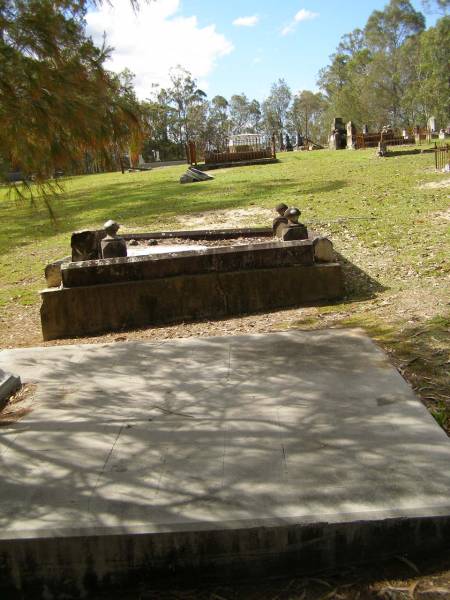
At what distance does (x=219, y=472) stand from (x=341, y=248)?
7103 millimetres

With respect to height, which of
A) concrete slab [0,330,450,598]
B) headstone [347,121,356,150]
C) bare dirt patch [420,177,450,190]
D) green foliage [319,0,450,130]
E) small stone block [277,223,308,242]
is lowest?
concrete slab [0,330,450,598]

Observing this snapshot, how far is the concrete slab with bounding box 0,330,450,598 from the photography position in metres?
2.73

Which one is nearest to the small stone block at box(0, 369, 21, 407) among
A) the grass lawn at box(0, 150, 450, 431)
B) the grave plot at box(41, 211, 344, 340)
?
the grass lawn at box(0, 150, 450, 431)

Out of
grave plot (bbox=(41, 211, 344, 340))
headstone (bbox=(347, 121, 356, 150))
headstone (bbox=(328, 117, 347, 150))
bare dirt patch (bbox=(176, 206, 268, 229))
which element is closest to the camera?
grave plot (bbox=(41, 211, 344, 340))

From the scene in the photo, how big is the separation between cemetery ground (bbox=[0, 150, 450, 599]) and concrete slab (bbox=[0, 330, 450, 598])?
191 mm

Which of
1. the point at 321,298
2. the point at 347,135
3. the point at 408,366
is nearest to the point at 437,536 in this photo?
the point at 408,366

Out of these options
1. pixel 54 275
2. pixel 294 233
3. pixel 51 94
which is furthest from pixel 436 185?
pixel 51 94

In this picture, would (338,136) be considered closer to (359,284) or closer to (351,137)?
(351,137)

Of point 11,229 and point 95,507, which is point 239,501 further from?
point 11,229

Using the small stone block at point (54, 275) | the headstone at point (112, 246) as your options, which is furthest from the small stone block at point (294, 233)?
the small stone block at point (54, 275)

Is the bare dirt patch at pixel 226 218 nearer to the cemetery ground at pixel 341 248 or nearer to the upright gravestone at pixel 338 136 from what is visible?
the cemetery ground at pixel 341 248

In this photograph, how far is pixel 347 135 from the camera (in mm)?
34281

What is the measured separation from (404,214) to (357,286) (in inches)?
185

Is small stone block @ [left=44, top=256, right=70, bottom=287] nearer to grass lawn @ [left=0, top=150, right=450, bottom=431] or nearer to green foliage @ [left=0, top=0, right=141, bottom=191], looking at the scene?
grass lawn @ [left=0, top=150, right=450, bottom=431]
